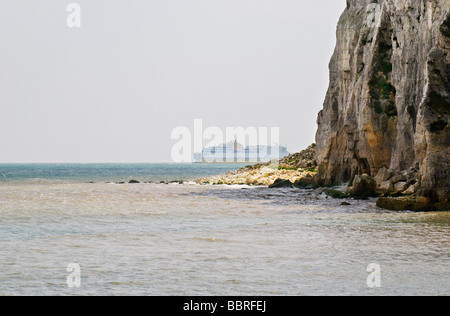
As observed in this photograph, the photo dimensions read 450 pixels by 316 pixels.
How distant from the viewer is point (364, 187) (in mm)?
36969

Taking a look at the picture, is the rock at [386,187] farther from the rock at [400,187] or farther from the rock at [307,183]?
the rock at [307,183]

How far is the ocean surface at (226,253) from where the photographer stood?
12.2 meters

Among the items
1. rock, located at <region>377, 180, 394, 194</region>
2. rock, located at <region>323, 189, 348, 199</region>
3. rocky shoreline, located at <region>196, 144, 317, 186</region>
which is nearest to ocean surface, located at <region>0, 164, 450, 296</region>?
rock, located at <region>377, 180, 394, 194</region>

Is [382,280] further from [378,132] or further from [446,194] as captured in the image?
[378,132]

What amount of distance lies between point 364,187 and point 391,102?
812 centimetres

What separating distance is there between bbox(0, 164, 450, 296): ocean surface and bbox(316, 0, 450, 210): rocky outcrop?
3950 millimetres

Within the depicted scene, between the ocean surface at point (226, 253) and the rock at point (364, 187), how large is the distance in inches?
339

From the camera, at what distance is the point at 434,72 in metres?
29.2

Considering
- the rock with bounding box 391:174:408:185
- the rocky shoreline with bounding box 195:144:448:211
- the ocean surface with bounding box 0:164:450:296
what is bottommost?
the ocean surface with bounding box 0:164:450:296

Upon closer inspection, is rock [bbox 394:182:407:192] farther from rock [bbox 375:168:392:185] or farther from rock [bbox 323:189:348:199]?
rock [bbox 323:189:348:199]

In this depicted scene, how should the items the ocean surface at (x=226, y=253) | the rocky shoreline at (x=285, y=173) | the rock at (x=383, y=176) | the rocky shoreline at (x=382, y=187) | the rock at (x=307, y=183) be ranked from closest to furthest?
the ocean surface at (x=226, y=253) < the rocky shoreline at (x=382, y=187) < the rock at (x=383, y=176) < the rock at (x=307, y=183) < the rocky shoreline at (x=285, y=173)

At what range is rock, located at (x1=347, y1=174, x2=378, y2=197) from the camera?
3681cm

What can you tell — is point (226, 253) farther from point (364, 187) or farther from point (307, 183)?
point (307, 183)

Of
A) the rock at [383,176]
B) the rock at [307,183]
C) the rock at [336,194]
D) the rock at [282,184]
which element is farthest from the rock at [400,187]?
the rock at [282,184]
